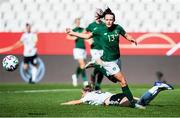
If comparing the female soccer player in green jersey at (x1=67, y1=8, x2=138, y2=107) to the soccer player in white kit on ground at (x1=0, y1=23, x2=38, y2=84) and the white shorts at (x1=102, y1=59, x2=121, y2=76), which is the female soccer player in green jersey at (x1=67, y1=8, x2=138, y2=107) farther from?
the soccer player in white kit on ground at (x1=0, y1=23, x2=38, y2=84)

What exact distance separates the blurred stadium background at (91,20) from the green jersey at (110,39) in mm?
9290

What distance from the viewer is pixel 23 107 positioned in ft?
47.0

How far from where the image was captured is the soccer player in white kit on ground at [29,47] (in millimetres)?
24625

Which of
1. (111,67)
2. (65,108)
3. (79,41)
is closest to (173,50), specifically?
(79,41)

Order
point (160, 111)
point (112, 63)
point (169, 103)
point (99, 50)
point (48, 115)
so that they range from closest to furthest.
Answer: point (48, 115) → point (160, 111) → point (112, 63) → point (169, 103) → point (99, 50)

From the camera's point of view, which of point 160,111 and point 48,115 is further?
point 160,111

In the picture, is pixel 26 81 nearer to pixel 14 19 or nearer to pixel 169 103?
pixel 14 19

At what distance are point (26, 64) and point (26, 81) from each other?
0.64 meters

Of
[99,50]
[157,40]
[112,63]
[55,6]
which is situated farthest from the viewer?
[55,6]

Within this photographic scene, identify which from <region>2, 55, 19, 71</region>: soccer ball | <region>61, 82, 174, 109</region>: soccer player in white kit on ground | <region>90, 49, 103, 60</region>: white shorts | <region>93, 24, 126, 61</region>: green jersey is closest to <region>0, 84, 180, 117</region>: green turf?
<region>61, 82, 174, 109</region>: soccer player in white kit on ground

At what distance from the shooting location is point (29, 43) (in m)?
24.7

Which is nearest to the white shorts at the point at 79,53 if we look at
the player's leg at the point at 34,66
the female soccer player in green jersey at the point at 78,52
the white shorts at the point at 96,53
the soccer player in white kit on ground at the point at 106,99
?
the female soccer player in green jersey at the point at 78,52

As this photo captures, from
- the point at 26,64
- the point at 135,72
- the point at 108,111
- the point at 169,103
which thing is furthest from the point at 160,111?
the point at 26,64

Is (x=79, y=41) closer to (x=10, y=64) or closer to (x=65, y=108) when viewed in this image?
(x=10, y=64)
